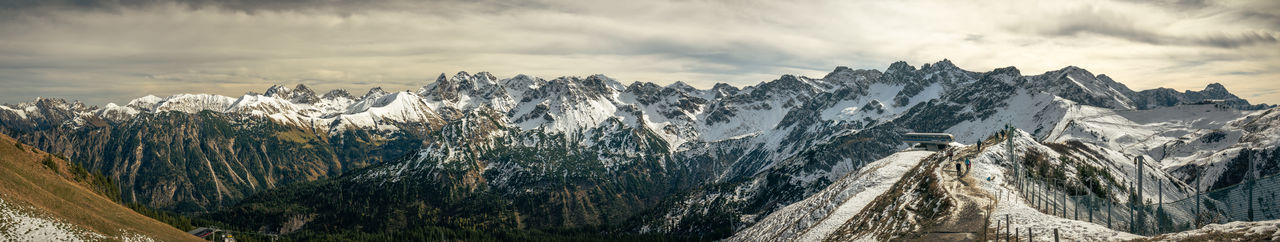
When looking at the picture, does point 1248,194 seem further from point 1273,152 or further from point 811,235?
point 1273,152

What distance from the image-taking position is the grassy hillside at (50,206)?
80.5 meters

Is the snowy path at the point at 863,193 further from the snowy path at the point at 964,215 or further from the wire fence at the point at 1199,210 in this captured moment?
the wire fence at the point at 1199,210

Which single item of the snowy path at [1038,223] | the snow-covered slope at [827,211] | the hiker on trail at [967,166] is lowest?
the snow-covered slope at [827,211]

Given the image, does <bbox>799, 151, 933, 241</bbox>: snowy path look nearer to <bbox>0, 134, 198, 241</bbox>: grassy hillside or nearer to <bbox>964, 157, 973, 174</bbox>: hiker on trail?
<bbox>964, 157, 973, 174</bbox>: hiker on trail

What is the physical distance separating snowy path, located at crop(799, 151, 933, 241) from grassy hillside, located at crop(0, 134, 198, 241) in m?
104

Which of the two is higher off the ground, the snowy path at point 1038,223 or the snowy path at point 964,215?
the snowy path at point 1038,223

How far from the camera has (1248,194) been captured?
153 ft

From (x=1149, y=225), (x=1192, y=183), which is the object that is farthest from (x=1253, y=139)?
(x=1149, y=225)

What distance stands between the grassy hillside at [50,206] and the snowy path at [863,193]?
10389 centimetres

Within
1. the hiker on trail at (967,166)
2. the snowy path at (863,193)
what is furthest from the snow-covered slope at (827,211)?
the hiker on trail at (967,166)

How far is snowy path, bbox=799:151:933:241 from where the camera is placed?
8081 centimetres

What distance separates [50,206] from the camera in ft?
288

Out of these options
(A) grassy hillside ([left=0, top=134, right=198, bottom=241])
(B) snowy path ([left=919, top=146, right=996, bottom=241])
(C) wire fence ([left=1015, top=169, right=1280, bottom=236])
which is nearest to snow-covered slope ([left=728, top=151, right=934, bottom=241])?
(B) snowy path ([left=919, top=146, right=996, bottom=241])

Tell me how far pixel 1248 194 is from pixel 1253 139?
215213 millimetres
